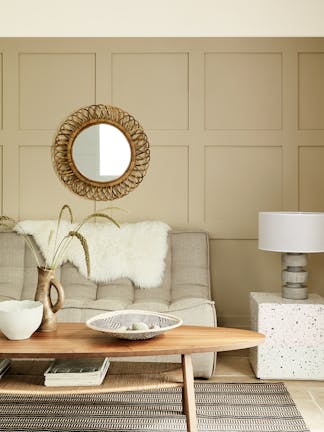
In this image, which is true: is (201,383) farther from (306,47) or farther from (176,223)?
(306,47)

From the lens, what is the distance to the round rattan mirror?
4.21 meters

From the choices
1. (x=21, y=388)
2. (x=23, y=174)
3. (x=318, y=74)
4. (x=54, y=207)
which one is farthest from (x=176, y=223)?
(x=21, y=388)

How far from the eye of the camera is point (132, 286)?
3.82 m

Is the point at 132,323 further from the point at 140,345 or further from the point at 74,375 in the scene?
the point at 74,375

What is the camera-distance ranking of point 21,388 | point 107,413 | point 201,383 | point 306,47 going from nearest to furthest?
point 21,388 < point 107,413 < point 201,383 < point 306,47

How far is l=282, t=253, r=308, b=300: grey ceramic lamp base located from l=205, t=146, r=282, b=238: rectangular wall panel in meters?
0.67

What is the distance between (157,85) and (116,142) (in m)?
0.52

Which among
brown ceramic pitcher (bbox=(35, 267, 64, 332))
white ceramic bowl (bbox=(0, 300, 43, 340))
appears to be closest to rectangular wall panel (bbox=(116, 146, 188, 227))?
brown ceramic pitcher (bbox=(35, 267, 64, 332))

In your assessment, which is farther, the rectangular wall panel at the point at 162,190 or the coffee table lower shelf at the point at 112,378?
the rectangular wall panel at the point at 162,190

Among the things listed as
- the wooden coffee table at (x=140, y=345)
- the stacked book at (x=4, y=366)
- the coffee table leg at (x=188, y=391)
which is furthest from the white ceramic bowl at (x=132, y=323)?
the stacked book at (x=4, y=366)

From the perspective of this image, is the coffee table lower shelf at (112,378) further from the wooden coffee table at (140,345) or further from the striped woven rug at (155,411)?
the striped woven rug at (155,411)

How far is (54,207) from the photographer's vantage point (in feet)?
13.9
